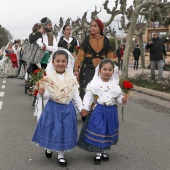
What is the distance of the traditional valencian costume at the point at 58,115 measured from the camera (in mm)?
4672

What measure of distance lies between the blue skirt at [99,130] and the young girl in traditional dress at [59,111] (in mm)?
154

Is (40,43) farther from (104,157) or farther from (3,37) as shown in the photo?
(3,37)

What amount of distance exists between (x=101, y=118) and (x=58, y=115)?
52cm

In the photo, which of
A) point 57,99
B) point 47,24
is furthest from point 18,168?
point 47,24

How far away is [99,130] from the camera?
4.79 m

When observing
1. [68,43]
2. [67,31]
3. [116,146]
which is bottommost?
[116,146]

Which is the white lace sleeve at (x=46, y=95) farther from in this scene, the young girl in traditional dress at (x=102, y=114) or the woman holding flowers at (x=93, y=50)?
the woman holding flowers at (x=93, y=50)

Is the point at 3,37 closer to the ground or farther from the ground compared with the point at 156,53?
farther from the ground

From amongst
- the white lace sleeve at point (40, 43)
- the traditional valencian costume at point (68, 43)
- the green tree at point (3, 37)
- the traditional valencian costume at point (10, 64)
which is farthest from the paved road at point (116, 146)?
the green tree at point (3, 37)

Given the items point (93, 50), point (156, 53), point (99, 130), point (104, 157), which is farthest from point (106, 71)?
point (156, 53)

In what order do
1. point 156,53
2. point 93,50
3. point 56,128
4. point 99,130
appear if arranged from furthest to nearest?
point 156,53 < point 93,50 < point 99,130 < point 56,128

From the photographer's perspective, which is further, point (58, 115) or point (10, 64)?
point (10, 64)

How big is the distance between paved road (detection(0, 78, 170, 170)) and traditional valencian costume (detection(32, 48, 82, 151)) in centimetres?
31

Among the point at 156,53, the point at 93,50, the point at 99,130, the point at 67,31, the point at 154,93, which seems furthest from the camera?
the point at 156,53
